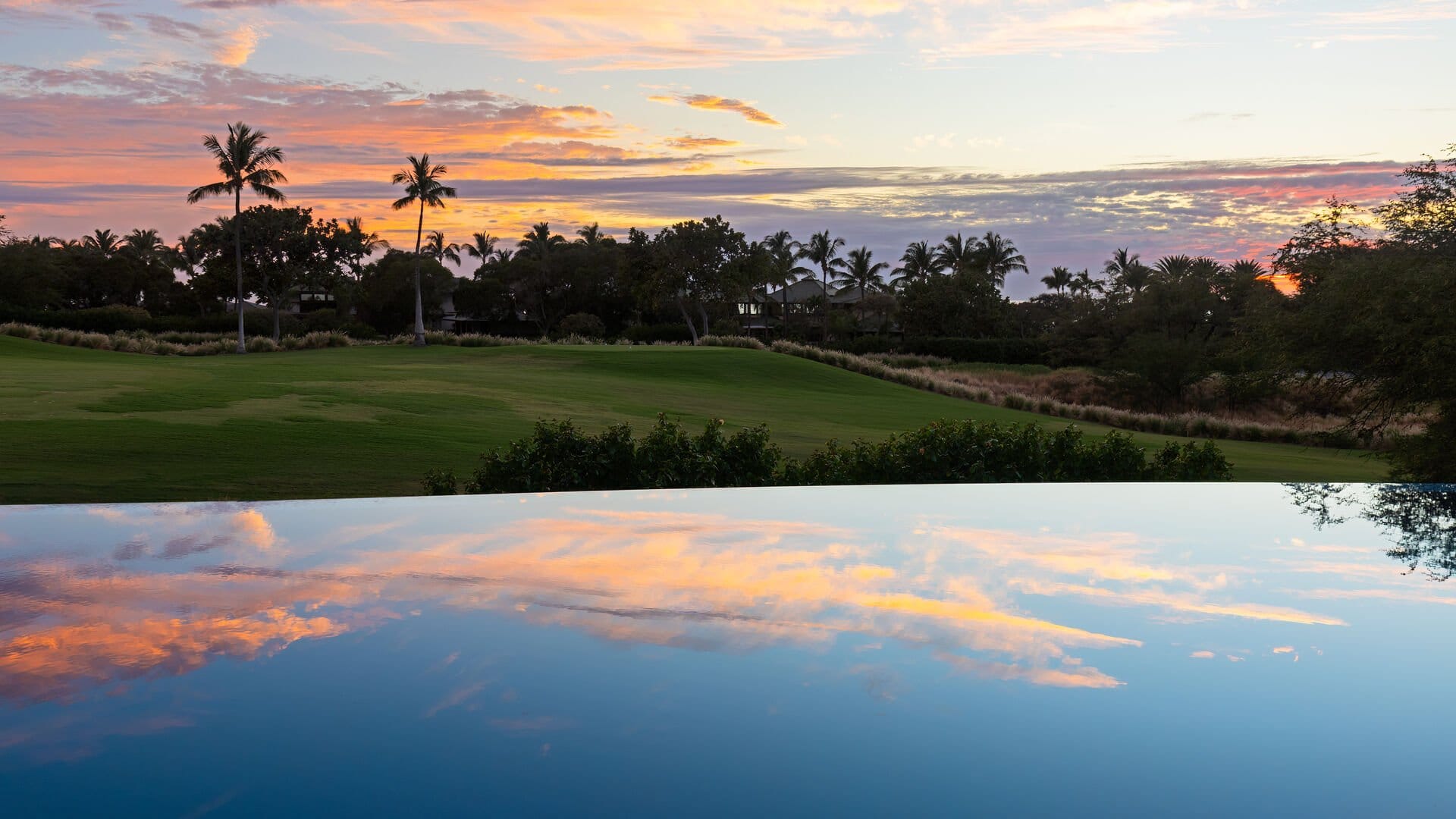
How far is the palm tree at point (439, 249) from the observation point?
310ft

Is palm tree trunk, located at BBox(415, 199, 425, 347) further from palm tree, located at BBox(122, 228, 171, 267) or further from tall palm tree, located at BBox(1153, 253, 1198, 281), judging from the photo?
palm tree, located at BBox(122, 228, 171, 267)

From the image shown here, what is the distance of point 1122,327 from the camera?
5747 centimetres

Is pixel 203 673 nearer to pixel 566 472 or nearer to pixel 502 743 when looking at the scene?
pixel 502 743

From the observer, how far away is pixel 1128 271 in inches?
2800

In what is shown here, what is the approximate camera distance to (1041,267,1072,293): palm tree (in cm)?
9838

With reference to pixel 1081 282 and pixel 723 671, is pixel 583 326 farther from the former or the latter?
pixel 723 671

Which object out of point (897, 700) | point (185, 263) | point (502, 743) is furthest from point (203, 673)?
point (185, 263)

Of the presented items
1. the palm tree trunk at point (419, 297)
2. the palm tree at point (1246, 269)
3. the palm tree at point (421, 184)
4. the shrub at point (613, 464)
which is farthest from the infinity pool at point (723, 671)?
the palm tree at point (1246, 269)

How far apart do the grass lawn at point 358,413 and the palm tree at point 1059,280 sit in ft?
207

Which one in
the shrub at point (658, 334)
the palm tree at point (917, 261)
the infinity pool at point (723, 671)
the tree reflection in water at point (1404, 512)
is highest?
the palm tree at point (917, 261)

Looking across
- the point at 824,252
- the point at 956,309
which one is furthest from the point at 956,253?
the point at 956,309

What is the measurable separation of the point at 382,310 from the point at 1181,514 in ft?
262

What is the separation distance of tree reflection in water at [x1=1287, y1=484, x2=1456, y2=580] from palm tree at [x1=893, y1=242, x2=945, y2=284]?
87.6 metres

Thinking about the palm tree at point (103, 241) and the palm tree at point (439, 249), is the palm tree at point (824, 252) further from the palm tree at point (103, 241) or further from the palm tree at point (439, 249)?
the palm tree at point (103, 241)
